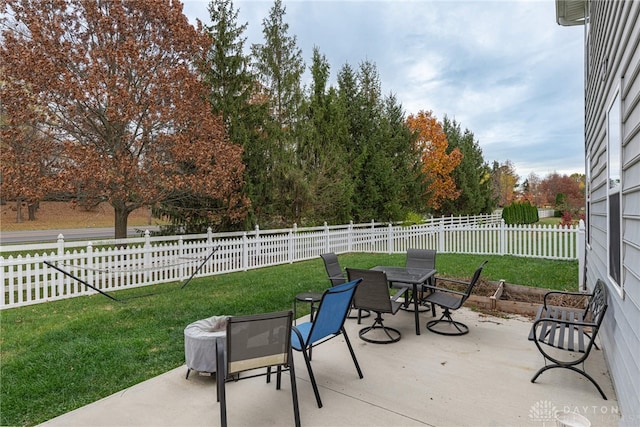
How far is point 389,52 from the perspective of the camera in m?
11.1

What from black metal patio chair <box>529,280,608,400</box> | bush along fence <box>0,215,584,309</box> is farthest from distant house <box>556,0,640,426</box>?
bush along fence <box>0,215,584,309</box>

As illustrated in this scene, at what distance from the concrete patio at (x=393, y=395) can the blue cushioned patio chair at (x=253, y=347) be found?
1.23ft

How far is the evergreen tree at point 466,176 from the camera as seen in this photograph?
24.2 m

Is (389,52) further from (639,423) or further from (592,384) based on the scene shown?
(639,423)

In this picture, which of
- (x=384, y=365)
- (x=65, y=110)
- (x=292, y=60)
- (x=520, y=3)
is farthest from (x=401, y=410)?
(x=292, y=60)

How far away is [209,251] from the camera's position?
8875 mm

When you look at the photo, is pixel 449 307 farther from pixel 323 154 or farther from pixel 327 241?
pixel 323 154

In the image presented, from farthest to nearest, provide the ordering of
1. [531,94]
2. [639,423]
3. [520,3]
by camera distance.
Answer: [531,94], [520,3], [639,423]

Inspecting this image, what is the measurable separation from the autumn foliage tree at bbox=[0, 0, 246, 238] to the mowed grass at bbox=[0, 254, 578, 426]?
249 cm

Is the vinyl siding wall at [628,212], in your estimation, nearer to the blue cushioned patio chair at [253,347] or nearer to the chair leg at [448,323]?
the chair leg at [448,323]

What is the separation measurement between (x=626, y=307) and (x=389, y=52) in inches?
405

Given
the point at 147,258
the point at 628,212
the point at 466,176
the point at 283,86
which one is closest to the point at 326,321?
the point at 628,212

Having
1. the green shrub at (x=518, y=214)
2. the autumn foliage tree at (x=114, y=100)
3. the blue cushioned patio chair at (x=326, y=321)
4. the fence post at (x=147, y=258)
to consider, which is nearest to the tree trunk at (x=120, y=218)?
the autumn foliage tree at (x=114, y=100)

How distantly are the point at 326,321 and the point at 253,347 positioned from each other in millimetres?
800
